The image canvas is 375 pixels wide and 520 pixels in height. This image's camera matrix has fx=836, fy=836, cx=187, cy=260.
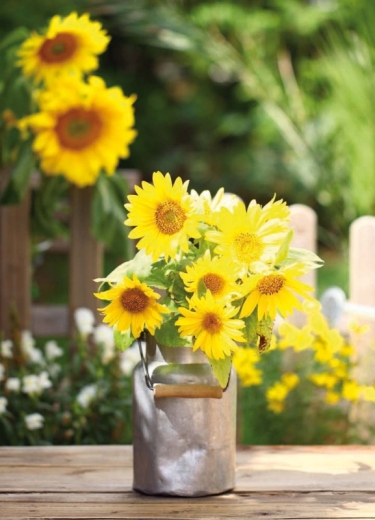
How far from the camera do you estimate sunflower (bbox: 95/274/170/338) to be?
1164mm

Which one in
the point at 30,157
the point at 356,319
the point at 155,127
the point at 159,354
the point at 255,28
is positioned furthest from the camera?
the point at 155,127

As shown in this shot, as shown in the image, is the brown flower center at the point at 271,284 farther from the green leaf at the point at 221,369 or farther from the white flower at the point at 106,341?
the white flower at the point at 106,341

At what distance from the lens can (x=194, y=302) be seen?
1125 millimetres

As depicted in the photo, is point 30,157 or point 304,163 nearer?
point 30,157

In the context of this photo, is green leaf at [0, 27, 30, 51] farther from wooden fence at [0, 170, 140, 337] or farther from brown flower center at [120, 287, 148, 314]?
brown flower center at [120, 287, 148, 314]

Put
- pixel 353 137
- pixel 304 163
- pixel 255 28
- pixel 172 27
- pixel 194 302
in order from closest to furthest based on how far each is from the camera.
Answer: pixel 194 302 → pixel 353 137 → pixel 172 27 → pixel 304 163 → pixel 255 28

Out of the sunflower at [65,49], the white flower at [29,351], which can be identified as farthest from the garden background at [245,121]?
the sunflower at [65,49]

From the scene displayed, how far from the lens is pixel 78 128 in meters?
2.04

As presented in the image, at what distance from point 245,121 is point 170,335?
19.9ft

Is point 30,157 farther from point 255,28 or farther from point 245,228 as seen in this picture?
point 255,28

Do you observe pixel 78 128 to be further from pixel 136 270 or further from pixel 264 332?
pixel 264 332

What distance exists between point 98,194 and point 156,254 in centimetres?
121

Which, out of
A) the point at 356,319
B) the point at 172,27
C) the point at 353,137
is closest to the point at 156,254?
the point at 356,319

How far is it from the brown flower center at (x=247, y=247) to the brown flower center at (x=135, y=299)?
14 cm
